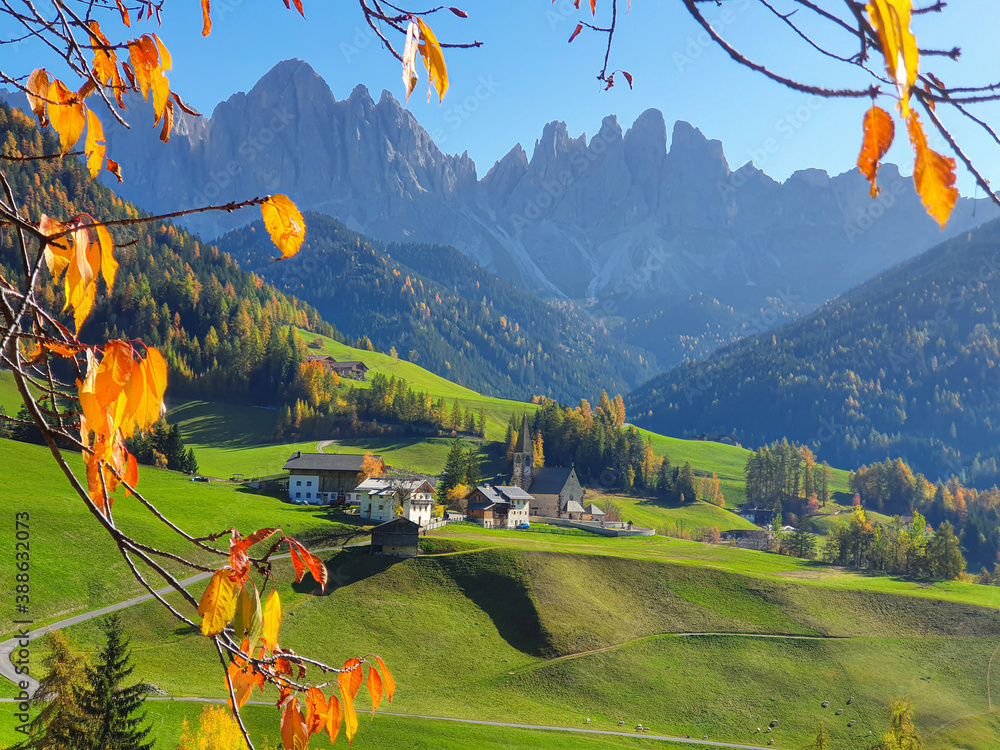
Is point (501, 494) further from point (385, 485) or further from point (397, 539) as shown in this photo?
point (397, 539)

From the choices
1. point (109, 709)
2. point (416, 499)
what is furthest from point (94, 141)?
point (416, 499)

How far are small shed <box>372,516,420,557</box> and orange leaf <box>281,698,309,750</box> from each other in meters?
55.6

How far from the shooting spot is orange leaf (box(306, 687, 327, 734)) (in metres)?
2.66

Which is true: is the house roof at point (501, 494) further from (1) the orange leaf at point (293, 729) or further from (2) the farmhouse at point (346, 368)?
(1) the orange leaf at point (293, 729)

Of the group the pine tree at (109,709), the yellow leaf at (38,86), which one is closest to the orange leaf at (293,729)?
the yellow leaf at (38,86)

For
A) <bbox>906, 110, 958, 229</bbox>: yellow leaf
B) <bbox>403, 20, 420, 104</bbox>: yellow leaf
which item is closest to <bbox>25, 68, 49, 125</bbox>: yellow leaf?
<bbox>403, 20, 420, 104</bbox>: yellow leaf

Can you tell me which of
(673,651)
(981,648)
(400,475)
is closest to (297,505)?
(400,475)

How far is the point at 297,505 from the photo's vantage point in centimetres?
7381

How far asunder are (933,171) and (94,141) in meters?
2.74

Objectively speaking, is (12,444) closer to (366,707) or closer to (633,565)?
(366,707)

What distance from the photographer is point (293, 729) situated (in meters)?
2.51

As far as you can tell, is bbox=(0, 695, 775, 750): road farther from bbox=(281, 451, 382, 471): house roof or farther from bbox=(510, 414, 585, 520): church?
bbox=(510, 414, 585, 520): church

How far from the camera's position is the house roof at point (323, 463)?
3076 inches

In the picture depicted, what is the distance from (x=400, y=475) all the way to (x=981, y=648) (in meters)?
52.9
